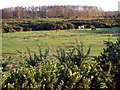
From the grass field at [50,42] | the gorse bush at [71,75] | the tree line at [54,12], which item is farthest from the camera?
the tree line at [54,12]

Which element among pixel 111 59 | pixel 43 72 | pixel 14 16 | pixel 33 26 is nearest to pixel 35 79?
pixel 43 72

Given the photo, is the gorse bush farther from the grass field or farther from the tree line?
the tree line

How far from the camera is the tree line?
88.4 meters

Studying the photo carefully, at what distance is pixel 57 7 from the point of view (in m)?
100

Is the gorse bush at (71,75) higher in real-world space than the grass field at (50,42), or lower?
higher

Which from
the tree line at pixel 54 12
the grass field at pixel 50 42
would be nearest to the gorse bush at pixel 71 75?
the grass field at pixel 50 42

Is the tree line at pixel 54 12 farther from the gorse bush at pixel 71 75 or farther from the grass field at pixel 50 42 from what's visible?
the gorse bush at pixel 71 75

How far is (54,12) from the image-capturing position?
9531 centimetres

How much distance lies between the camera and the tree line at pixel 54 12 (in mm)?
88375

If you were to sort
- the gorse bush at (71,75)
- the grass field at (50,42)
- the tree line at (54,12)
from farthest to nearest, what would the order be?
the tree line at (54,12), the grass field at (50,42), the gorse bush at (71,75)

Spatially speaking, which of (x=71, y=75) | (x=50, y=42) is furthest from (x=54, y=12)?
(x=71, y=75)

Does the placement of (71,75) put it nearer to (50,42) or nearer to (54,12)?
(50,42)

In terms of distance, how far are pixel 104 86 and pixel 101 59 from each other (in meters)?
1.04

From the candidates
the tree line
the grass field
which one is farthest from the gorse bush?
the tree line
